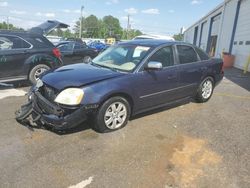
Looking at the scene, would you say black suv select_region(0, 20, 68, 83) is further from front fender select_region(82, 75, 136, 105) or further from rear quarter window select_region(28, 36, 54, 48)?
front fender select_region(82, 75, 136, 105)

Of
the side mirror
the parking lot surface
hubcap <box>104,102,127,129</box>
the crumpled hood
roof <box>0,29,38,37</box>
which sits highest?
roof <box>0,29,38,37</box>

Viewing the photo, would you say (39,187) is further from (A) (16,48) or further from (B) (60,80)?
(A) (16,48)

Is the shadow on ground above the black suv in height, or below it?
below

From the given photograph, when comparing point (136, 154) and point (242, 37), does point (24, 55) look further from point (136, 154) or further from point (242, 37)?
point (242, 37)

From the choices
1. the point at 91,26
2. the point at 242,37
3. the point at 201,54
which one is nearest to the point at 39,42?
the point at 201,54

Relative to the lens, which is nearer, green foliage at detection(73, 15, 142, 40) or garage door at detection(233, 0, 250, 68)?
garage door at detection(233, 0, 250, 68)

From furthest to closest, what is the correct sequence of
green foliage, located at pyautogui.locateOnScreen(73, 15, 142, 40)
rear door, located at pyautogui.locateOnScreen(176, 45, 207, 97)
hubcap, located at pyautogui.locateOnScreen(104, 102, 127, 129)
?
1. green foliage, located at pyautogui.locateOnScreen(73, 15, 142, 40)
2. rear door, located at pyautogui.locateOnScreen(176, 45, 207, 97)
3. hubcap, located at pyautogui.locateOnScreen(104, 102, 127, 129)

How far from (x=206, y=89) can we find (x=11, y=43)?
5.57 m

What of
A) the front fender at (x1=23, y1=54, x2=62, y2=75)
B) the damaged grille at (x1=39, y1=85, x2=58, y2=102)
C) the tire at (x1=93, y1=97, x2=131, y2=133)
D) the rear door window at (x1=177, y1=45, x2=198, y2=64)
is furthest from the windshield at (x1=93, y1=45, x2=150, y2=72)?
the front fender at (x1=23, y1=54, x2=62, y2=75)

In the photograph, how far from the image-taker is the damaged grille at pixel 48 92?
4.18 metres

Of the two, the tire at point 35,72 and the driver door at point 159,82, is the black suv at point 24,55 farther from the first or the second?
the driver door at point 159,82

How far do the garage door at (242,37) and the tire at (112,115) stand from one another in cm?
1233

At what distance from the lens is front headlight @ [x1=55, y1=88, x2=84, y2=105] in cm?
396

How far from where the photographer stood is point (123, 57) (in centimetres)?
524
